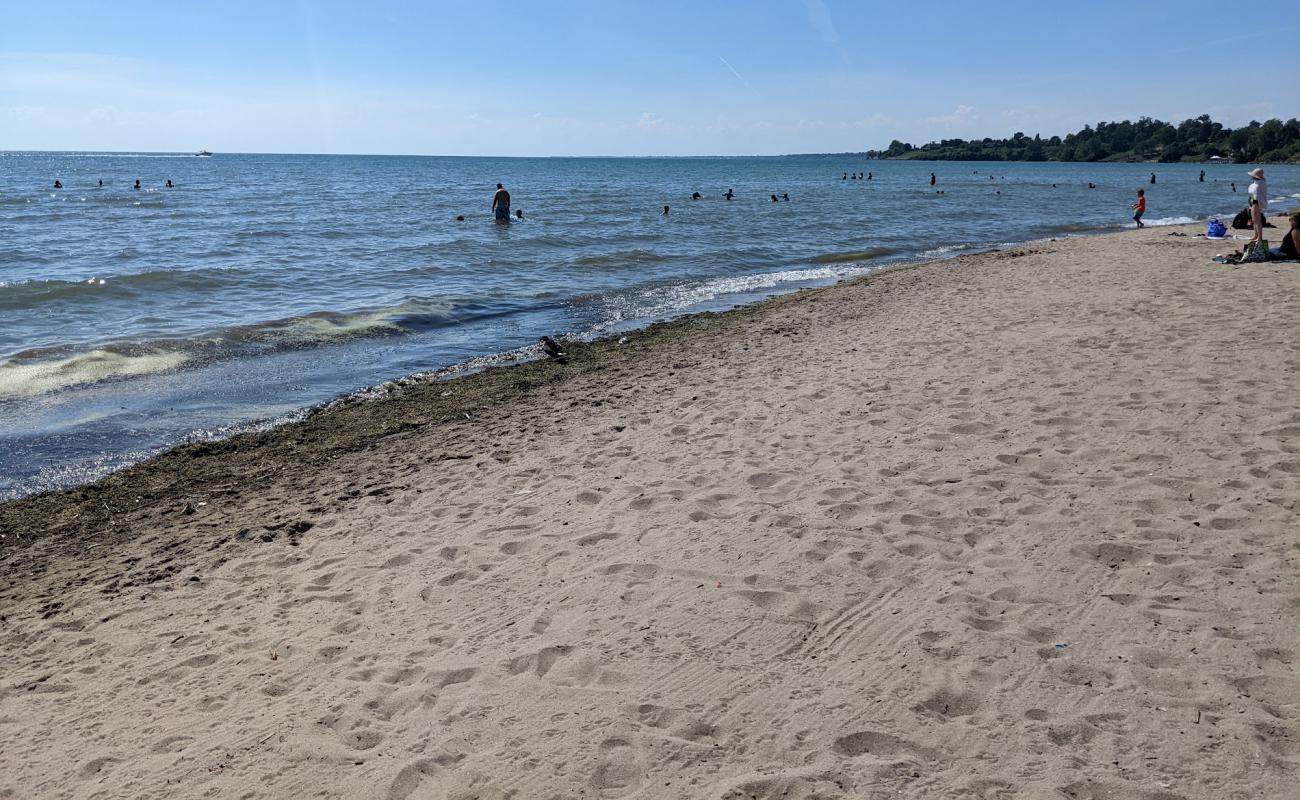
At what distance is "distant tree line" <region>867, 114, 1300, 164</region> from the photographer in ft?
348

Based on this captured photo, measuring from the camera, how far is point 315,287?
16.4 m

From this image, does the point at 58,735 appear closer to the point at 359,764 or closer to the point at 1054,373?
the point at 359,764

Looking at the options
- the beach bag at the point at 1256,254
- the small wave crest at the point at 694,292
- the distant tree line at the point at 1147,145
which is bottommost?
the small wave crest at the point at 694,292

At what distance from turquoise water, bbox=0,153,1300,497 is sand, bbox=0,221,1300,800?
2.16 metres

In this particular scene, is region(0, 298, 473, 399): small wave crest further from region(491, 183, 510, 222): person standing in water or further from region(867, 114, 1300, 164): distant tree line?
region(867, 114, 1300, 164): distant tree line

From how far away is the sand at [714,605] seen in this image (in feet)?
10.3

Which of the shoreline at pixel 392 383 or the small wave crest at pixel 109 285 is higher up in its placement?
the small wave crest at pixel 109 285

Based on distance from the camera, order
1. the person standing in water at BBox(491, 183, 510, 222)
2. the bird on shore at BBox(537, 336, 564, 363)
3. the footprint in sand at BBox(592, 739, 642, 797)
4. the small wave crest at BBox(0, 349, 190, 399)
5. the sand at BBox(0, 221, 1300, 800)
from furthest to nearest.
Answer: the person standing in water at BBox(491, 183, 510, 222) < the bird on shore at BBox(537, 336, 564, 363) < the small wave crest at BBox(0, 349, 190, 399) < the sand at BBox(0, 221, 1300, 800) < the footprint in sand at BBox(592, 739, 642, 797)

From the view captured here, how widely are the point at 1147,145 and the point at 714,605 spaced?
156m

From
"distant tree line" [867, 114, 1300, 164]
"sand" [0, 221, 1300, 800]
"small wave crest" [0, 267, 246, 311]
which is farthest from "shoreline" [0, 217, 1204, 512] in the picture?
"distant tree line" [867, 114, 1300, 164]

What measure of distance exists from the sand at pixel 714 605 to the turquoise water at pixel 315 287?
2.16 m

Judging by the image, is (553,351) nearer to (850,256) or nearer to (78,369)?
(78,369)

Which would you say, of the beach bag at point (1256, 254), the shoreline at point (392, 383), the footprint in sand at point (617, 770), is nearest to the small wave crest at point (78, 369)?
the shoreline at point (392, 383)

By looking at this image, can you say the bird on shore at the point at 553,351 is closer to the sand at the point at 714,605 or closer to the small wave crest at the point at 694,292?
the small wave crest at the point at 694,292
